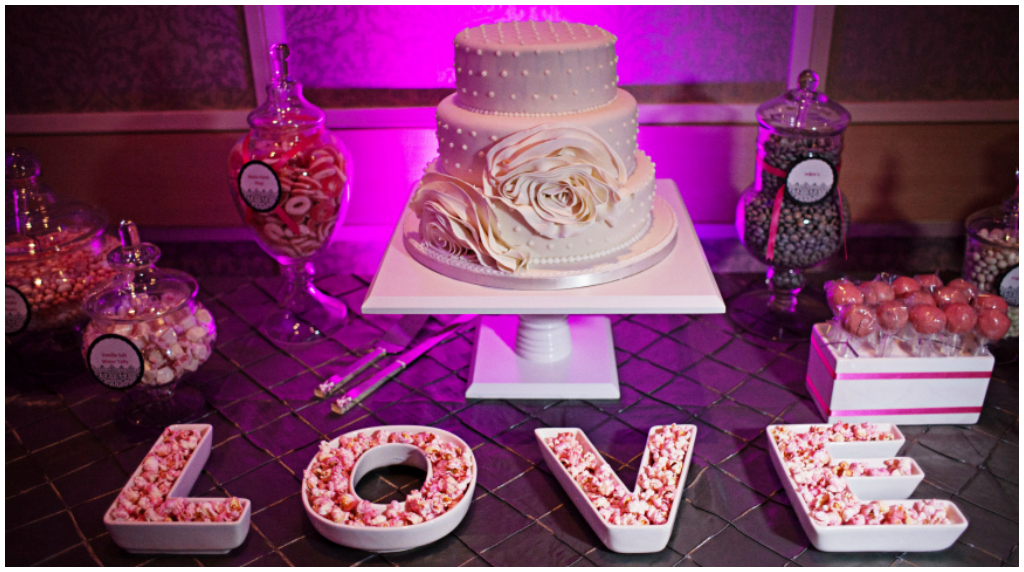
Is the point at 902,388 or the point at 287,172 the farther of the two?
the point at 287,172

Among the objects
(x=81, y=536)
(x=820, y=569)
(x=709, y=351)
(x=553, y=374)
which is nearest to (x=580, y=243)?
(x=553, y=374)

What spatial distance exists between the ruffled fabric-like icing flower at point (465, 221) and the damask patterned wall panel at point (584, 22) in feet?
1.61

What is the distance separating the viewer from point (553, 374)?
1.38 metres

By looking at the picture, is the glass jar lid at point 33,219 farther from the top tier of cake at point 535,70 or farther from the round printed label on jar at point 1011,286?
the round printed label on jar at point 1011,286

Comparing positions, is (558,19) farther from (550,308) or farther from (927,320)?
(927,320)

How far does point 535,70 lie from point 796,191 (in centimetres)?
58

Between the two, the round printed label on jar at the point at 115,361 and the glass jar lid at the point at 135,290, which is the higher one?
the glass jar lid at the point at 135,290

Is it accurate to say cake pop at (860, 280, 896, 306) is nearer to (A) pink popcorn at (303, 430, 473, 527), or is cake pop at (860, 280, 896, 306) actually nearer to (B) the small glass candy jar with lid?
(B) the small glass candy jar with lid

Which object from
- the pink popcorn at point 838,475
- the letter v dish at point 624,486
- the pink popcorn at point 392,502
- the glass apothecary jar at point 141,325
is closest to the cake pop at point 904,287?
the pink popcorn at point 838,475

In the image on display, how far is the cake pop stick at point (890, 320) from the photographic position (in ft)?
3.90

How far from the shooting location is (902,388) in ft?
4.03

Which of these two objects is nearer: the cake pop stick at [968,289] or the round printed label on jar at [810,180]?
the cake pop stick at [968,289]

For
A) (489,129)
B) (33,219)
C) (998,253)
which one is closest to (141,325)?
(33,219)

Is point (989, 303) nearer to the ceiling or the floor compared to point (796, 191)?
nearer to the floor
